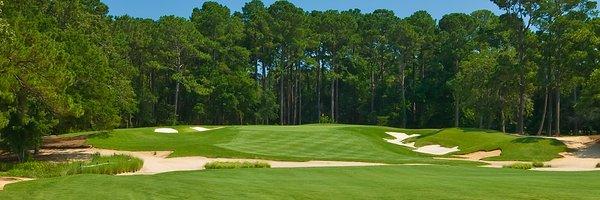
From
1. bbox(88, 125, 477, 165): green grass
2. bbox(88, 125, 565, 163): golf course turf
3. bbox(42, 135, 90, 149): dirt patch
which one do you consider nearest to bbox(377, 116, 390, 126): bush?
bbox(88, 125, 477, 165): green grass

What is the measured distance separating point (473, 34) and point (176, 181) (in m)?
77.3

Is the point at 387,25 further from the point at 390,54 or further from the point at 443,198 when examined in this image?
the point at 443,198

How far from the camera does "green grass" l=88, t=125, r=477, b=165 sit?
34.6 meters

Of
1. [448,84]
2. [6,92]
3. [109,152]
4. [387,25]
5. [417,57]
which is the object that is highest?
[387,25]

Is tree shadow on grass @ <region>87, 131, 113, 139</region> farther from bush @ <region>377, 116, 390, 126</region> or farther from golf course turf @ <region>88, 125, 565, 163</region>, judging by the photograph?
bush @ <region>377, 116, 390, 126</region>

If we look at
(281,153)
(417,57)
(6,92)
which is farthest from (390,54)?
(6,92)

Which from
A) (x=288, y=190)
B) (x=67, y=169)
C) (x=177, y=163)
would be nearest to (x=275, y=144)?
(x=177, y=163)

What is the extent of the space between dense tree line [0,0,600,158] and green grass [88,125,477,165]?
312cm

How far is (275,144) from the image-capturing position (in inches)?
1556

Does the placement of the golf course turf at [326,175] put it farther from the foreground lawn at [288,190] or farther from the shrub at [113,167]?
the shrub at [113,167]

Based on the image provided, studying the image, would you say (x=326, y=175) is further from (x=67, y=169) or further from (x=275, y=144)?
(x=275, y=144)

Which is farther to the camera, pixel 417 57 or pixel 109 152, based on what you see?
pixel 417 57

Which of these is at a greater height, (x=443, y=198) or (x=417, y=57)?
(x=417, y=57)

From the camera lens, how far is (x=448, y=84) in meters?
76.2
